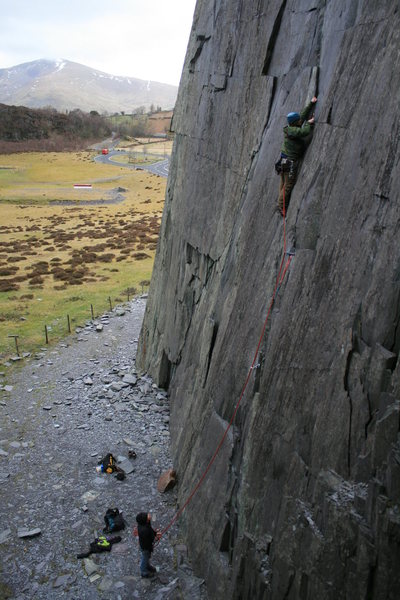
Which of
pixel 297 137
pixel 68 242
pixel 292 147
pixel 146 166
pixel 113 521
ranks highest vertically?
pixel 297 137

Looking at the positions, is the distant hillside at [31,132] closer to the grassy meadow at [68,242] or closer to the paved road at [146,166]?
the paved road at [146,166]

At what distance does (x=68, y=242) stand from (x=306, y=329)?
66554 mm

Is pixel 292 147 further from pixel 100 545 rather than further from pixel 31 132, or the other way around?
pixel 31 132

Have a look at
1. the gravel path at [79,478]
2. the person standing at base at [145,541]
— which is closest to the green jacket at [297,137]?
the person standing at base at [145,541]

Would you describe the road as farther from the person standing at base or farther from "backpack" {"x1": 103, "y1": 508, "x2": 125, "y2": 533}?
the person standing at base

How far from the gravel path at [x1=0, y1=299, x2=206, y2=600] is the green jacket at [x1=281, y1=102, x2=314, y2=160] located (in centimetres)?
1211

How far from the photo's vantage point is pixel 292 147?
37.8 ft

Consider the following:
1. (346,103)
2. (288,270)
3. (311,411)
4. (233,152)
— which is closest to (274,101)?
(233,152)

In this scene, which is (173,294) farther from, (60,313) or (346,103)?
(60,313)

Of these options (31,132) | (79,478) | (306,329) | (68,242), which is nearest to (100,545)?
(79,478)

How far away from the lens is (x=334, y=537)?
7.96 meters

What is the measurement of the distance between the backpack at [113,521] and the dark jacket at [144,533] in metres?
2.52

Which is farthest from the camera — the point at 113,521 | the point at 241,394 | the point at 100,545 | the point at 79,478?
the point at 79,478

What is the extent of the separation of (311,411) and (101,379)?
20523 mm
